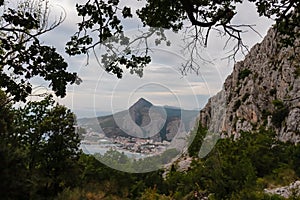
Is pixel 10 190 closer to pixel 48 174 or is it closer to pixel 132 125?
pixel 132 125

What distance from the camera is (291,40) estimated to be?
4766 mm

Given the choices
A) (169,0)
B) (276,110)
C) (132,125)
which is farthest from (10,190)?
(276,110)

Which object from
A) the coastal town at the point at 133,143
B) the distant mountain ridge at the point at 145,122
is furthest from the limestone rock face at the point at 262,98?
the distant mountain ridge at the point at 145,122

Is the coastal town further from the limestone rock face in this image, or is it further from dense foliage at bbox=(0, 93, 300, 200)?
the limestone rock face

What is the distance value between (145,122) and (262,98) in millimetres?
33315

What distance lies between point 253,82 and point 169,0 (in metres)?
42.1

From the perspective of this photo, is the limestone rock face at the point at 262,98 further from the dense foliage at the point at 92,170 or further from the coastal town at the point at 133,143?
the coastal town at the point at 133,143

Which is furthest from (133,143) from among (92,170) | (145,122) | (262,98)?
(262,98)

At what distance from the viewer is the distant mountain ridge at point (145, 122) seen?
10820 millimetres

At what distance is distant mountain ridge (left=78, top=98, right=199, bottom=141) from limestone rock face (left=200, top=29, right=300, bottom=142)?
70.5 ft

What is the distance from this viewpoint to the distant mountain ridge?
10820 mm

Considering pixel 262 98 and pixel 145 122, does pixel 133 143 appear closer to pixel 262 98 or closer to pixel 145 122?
pixel 145 122

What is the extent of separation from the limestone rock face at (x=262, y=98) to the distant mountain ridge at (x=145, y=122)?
21.5 meters

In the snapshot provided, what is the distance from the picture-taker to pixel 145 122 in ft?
36.7
